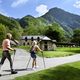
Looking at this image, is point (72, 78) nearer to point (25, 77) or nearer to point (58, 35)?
point (25, 77)

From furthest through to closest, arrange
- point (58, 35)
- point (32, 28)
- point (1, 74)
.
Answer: point (32, 28)
point (58, 35)
point (1, 74)

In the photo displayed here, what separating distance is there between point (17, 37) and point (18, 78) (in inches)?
6403

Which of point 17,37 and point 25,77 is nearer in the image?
point 25,77

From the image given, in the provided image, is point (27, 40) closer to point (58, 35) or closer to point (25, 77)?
point (58, 35)

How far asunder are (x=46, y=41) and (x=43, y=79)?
9178 cm

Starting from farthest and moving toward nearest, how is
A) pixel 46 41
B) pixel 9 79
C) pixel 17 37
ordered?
pixel 17 37 < pixel 46 41 < pixel 9 79

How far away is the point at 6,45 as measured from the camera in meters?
16.7

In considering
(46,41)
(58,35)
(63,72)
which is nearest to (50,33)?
(58,35)

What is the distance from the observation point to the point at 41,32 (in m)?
182

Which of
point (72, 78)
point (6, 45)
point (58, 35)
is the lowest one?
point (72, 78)

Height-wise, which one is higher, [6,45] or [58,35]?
[58,35]

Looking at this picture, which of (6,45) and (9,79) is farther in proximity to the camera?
(6,45)

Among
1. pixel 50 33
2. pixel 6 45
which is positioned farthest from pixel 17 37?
pixel 6 45

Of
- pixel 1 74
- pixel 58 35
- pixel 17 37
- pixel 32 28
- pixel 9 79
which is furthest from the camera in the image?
pixel 32 28
